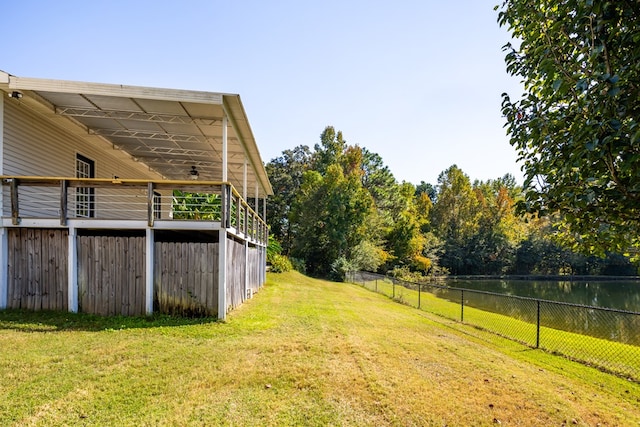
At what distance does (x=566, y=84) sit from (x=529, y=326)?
10.3 meters

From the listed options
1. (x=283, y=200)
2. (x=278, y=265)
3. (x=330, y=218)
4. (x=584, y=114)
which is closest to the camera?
(x=584, y=114)

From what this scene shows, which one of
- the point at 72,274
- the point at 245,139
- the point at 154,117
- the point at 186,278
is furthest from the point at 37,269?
the point at 245,139

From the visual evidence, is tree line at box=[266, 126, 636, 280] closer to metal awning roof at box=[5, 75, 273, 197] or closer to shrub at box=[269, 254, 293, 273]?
shrub at box=[269, 254, 293, 273]

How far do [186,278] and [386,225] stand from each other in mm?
29864

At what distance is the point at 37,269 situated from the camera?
7.12 m

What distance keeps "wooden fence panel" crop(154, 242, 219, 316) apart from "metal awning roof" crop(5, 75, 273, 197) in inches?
116

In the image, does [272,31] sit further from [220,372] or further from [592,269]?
[592,269]

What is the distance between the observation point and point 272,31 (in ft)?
29.9

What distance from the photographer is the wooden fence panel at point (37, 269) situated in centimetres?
709

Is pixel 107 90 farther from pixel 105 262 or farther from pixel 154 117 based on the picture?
pixel 105 262

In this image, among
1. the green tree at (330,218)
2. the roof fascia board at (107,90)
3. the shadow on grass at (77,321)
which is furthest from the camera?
the green tree at (330,218)

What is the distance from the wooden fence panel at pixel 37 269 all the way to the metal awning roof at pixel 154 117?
9.08 feet

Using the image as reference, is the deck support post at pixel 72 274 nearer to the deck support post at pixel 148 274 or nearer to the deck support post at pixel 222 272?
the deck support post at pixel 148 274

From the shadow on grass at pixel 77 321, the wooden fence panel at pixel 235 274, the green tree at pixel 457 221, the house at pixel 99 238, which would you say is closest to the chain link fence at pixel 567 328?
the wooden fence panel at pixel 235 274
